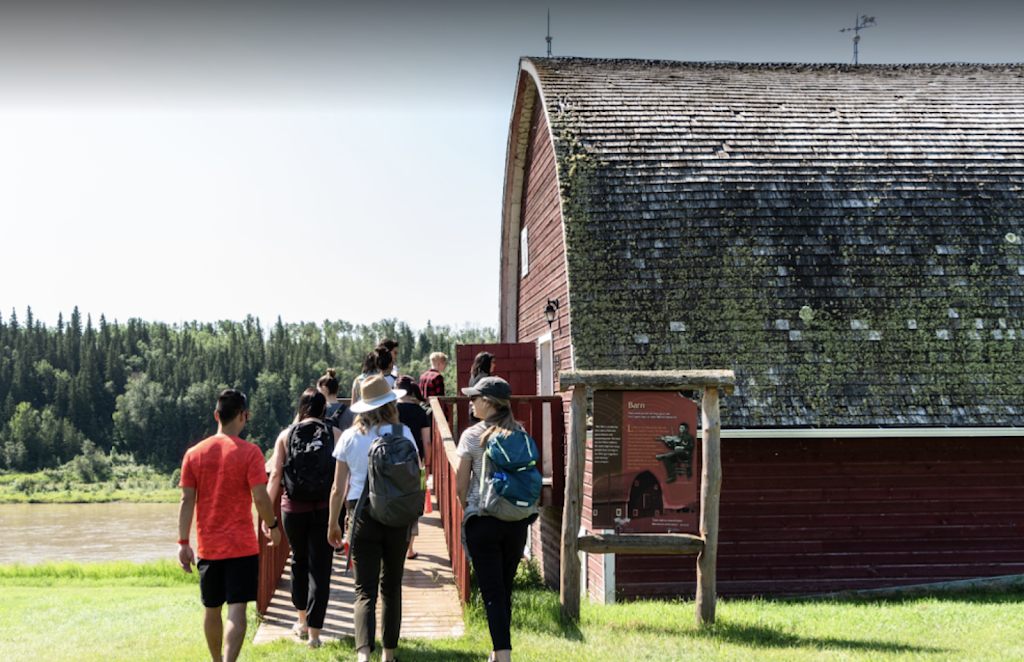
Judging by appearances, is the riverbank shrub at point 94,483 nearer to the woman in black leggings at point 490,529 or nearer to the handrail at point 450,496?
the handrail at point 450,496

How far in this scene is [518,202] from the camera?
16.3 metres

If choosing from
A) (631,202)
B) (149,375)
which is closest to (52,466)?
(149,375)

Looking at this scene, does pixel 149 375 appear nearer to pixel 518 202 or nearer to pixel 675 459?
pixel 518 202

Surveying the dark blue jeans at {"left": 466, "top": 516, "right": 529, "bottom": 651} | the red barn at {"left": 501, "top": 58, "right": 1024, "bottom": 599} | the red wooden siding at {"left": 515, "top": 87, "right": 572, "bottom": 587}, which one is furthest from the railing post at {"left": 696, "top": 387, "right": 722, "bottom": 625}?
the red wooden siding at {"left": 515, "top": 87, "right": 572, "bottom": 587}

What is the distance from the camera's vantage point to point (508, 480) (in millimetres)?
5113

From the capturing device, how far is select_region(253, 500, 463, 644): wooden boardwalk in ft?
21.7

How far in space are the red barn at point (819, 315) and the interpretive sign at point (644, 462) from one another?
2845mm

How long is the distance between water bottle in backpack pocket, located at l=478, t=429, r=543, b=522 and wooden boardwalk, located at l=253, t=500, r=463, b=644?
74.8 inches

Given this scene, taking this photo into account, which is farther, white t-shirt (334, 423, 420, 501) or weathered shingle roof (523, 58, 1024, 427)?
weathered shingle roof (523, 58, 1024, 427)

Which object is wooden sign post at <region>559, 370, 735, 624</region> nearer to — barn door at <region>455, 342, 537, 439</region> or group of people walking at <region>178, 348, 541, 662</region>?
group of people walking at <region>178, 348, 541, 662</region>

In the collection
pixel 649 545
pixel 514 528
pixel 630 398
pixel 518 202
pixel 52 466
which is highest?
pixel 518 202

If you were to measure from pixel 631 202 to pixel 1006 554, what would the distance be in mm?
6178

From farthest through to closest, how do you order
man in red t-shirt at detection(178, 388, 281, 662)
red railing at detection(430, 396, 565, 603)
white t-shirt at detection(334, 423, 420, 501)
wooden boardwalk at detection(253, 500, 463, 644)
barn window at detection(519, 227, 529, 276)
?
barn window at detection(519, 227, 529, 276), red railing at detection(430, 396, 565, 603), wooden boardwalk at detection(253, 500, 463, 644), white t-shirt at detection(334, 423, 420, 501), man in red t-shirt at detection(178, 388, 281, 662)

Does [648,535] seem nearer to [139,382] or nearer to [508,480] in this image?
[508,480]
